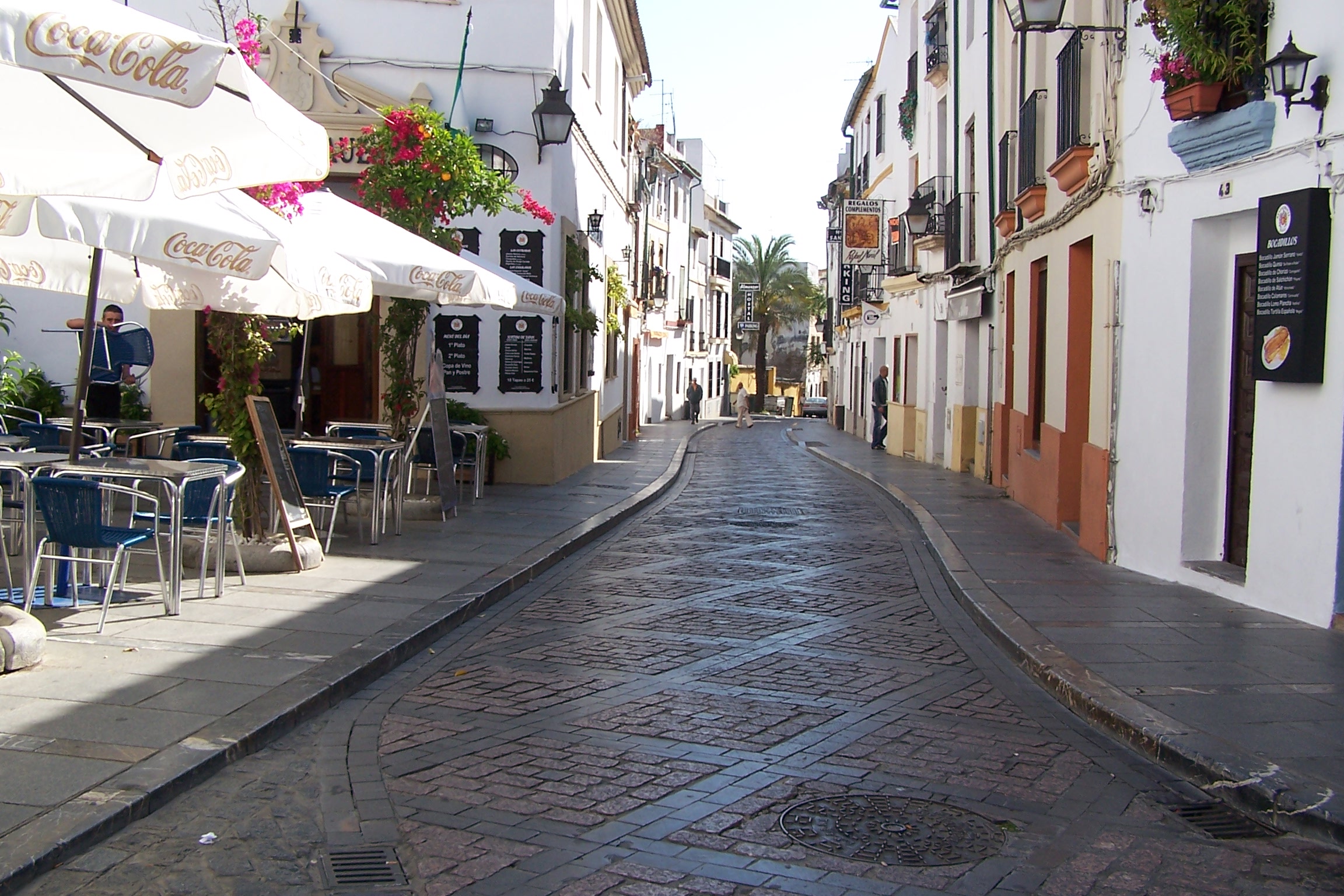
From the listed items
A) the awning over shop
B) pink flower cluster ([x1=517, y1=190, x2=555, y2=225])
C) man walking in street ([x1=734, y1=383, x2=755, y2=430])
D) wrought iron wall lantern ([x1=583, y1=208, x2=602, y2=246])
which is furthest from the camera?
man walking in street ([x1=734, y1=383, x2=755, y2=430])

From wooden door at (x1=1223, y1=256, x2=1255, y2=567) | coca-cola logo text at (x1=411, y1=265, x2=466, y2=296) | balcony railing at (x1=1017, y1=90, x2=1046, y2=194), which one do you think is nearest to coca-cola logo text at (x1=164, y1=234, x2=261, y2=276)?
coca-cola logo text at (x1=411, y1=265, x2=466, y2=296)

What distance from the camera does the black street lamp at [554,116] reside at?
1500 cm

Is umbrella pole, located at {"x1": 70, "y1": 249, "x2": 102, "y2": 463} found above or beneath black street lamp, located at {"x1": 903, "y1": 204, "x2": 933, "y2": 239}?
beneath

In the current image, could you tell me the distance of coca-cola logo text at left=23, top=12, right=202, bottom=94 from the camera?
14.6 ft

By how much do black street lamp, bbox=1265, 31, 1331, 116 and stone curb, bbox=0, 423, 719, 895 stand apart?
19.7 ft

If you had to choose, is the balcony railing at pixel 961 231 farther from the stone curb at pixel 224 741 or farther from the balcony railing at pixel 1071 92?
the stone curb at pixel 224 741

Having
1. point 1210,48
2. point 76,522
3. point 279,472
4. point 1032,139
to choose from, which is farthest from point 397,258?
point 1032,139

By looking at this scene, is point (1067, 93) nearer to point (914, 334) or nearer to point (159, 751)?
point (159, 751)

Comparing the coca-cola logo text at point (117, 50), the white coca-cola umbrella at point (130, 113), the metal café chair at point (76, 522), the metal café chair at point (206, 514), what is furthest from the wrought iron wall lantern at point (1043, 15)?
the metal café chair at point (76, 522)

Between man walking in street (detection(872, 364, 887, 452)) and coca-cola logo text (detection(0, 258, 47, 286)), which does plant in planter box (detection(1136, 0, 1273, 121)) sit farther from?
man walking in street (detection(872, 364, 887, 452))

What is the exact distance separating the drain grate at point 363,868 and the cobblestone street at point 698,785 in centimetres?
3

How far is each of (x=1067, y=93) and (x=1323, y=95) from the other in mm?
5242

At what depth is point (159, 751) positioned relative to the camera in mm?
4887

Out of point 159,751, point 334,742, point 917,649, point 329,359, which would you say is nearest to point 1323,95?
point 917,649
